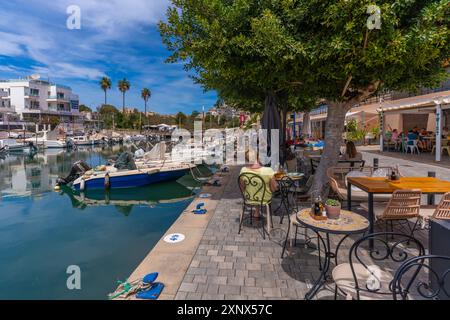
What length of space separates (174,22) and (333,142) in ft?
14.0

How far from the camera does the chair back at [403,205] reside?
3570 mm

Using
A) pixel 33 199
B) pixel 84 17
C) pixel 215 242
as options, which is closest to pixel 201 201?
pixel 215 242

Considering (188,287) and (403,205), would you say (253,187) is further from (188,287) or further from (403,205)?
(403,205)

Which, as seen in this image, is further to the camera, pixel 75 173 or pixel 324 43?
pixel 75 173

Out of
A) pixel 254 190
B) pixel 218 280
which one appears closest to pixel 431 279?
pixel 218 280

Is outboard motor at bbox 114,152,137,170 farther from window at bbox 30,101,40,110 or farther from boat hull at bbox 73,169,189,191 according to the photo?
window at bbox 30,101,40,110

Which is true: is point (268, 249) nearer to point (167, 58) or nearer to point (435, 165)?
point (167, 58)

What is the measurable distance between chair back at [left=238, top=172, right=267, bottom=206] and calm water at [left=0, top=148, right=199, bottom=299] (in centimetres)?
249

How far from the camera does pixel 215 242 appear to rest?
423 cm

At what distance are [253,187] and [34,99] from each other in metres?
70.3

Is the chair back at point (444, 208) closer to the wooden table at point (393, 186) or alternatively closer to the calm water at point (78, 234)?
the wooden table at point (393, 186)

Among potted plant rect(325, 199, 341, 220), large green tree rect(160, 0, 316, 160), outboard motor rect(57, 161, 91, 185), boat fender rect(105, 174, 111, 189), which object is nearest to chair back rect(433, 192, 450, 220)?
potted plant rect(325, 199, 341, 220)

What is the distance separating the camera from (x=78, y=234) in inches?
270

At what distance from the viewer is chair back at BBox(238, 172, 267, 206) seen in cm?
442
